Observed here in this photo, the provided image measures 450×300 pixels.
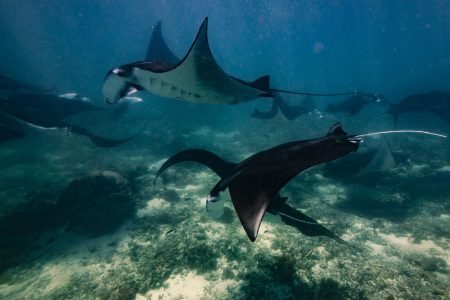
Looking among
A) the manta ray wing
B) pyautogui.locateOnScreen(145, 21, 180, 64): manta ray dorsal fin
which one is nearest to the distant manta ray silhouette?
the manta ray wing

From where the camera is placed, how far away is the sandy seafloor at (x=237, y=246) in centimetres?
427

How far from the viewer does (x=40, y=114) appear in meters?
9.88

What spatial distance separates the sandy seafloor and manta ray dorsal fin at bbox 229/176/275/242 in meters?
2.63

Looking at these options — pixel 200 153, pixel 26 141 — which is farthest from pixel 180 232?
pixel 26 141

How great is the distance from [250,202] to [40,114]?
10.8 m

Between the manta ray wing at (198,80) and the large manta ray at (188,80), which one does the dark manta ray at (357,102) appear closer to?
the manta ray wing at (198,80)

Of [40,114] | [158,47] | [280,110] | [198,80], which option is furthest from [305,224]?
[158,47]

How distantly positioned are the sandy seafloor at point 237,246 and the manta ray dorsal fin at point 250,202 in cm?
263

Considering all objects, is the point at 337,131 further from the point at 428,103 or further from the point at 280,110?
the point at 428,103

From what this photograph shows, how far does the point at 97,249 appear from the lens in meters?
5.78

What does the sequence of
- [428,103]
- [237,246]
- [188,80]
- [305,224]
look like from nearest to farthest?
[305,224], [188,80], [237,246], [428,103]

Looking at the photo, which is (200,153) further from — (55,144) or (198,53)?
(55,144)

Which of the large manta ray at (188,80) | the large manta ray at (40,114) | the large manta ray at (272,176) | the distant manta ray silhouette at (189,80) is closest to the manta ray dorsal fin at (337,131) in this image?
A: the large manta ray at (272,176)

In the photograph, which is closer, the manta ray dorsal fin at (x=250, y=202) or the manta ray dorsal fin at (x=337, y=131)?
the manta ray dorsal fin at (x=250, y=202)
